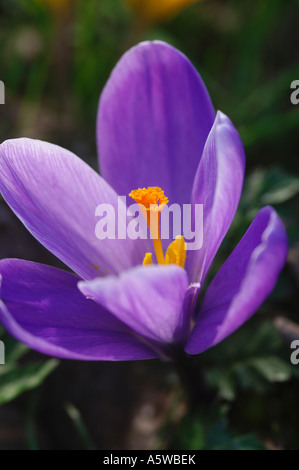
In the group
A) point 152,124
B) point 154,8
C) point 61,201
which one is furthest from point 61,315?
point 154,8

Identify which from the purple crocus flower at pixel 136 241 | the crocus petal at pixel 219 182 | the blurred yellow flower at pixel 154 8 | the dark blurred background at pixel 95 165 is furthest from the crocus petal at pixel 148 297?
the blurred yellow flower at pixel 154 8

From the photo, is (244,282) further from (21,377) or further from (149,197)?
(21,377)

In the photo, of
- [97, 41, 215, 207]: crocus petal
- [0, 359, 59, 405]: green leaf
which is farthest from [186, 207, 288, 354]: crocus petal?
[0, 359, 59, 405]: green leaf

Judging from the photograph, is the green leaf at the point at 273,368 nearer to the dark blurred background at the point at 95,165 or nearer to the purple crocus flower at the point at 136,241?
the dark blurred background at the point at 95,165

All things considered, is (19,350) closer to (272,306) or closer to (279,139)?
(272,306)

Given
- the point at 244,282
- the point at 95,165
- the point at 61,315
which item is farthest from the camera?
the point at 95,165

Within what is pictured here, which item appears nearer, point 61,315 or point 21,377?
→ point 61,315
